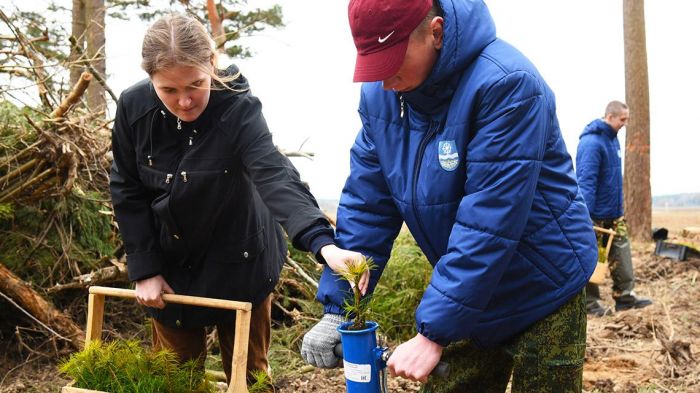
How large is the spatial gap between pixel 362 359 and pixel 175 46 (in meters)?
1.26

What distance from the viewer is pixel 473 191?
1841 mm

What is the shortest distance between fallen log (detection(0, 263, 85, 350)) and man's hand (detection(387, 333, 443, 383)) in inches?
120

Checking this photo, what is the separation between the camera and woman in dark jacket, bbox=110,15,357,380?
2.37 m

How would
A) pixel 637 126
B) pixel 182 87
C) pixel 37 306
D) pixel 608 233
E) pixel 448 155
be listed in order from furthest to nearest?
pixel 637 126 → pixel 608 233 → pixel 37 306 → pixel 182 87 → pixel 448 155

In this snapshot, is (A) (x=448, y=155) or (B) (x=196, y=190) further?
(B) (x=196, y=190)

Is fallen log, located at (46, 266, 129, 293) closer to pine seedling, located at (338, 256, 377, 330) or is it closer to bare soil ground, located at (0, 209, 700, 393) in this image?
bare soil ground, located at (0, 209, 700, 393)

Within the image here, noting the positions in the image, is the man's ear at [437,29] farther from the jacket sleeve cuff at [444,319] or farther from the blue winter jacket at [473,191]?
the jacket sleeve cuff at [444,319]

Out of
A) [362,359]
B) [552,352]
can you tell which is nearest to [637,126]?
[552,352]

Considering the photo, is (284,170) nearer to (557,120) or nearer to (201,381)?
(201,381)

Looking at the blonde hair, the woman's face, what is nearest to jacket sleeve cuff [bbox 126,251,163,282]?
the woman's face

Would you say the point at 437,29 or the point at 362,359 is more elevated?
the point at 437,29

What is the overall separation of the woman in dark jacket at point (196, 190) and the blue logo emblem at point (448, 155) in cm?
54

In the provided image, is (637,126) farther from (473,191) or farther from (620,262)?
(473,191)

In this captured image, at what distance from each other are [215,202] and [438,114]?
107 cm
